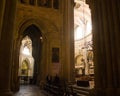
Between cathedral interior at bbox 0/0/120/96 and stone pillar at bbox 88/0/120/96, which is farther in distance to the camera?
cathedral interior at bbox 0/0/120/96

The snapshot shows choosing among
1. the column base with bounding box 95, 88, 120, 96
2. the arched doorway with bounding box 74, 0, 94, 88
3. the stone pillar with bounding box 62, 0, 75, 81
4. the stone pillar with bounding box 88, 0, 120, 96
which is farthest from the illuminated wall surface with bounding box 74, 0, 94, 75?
the column base with bounding box 95, 88, 120, 96

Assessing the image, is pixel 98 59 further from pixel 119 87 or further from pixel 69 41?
pixel 69 41

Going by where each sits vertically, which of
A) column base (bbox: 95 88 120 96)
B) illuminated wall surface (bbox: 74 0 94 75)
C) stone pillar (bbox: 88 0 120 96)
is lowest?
column base (bbox: 95 88 120 96)

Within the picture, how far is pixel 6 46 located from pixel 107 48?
10.1ft

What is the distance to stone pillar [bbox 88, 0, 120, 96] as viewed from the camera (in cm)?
454

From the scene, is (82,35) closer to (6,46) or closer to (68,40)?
(68,40)

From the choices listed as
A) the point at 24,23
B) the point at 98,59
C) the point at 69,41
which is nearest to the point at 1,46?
the point at 98,59

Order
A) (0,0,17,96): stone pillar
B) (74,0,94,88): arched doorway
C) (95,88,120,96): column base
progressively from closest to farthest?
(95,88,120,96): column base, (0,0,17,96): stone pillar, (74,0,94,88): arched doorway

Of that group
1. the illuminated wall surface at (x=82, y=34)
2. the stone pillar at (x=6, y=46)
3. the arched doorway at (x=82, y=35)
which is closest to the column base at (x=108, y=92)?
the stone pillar at (x=6, y=46)

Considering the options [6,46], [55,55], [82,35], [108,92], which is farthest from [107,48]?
[82,35]

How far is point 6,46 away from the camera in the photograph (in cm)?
489

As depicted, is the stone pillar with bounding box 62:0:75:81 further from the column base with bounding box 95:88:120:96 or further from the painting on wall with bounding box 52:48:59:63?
the column base with bounding box 95:88:120:96

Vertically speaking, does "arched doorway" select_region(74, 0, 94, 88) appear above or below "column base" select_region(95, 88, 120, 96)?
above

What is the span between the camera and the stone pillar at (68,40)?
10281 millimetres
